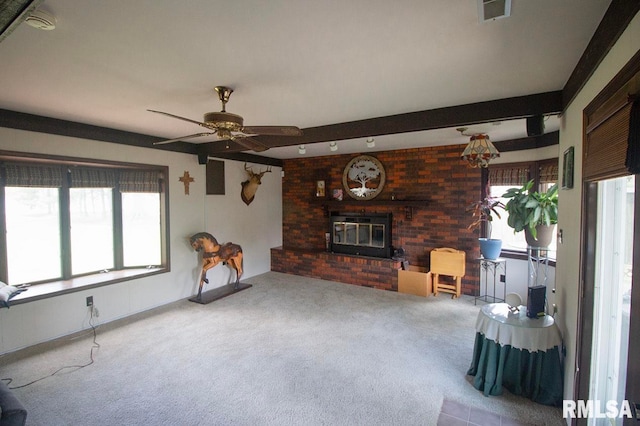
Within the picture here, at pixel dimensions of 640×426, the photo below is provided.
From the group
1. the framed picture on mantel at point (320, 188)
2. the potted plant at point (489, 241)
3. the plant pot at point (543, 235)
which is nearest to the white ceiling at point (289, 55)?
the plant pot at point (543, 235)

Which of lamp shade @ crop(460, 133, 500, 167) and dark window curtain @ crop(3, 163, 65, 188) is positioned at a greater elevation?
lamp shade @ crop(460, 133, 500, 167)

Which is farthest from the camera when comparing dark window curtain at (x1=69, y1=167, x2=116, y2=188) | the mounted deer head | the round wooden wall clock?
the mounted deer head

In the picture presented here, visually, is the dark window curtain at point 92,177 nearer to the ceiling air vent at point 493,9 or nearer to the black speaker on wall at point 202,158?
the black speaker on wall at point 202,158

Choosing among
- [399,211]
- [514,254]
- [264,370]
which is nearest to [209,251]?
[264,370]

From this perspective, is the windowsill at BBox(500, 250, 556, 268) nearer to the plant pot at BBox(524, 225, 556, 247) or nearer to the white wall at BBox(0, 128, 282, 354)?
the plant pot at BBox(524, 225, 556, 247)

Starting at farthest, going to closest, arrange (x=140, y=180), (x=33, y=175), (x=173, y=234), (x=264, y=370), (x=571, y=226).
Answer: (x=173, y=234), (x=140, y=180), (x=33, y=175), (x=264, y=370), (x=571, y=226)

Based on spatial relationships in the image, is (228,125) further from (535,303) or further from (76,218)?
(76,218)

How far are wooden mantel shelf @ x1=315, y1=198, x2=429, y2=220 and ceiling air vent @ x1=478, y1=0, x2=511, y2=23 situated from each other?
12.6 feet

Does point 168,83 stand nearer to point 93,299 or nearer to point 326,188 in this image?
point 93,299

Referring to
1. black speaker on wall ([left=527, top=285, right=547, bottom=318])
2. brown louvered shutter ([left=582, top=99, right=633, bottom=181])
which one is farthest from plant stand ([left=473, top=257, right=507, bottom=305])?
brown louvered shutter ([left=582, top=99, right=633, bottom=181])

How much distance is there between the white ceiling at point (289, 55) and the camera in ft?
4.53

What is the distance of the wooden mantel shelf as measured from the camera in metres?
5.10

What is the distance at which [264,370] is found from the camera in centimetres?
270

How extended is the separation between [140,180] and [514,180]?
551cm
